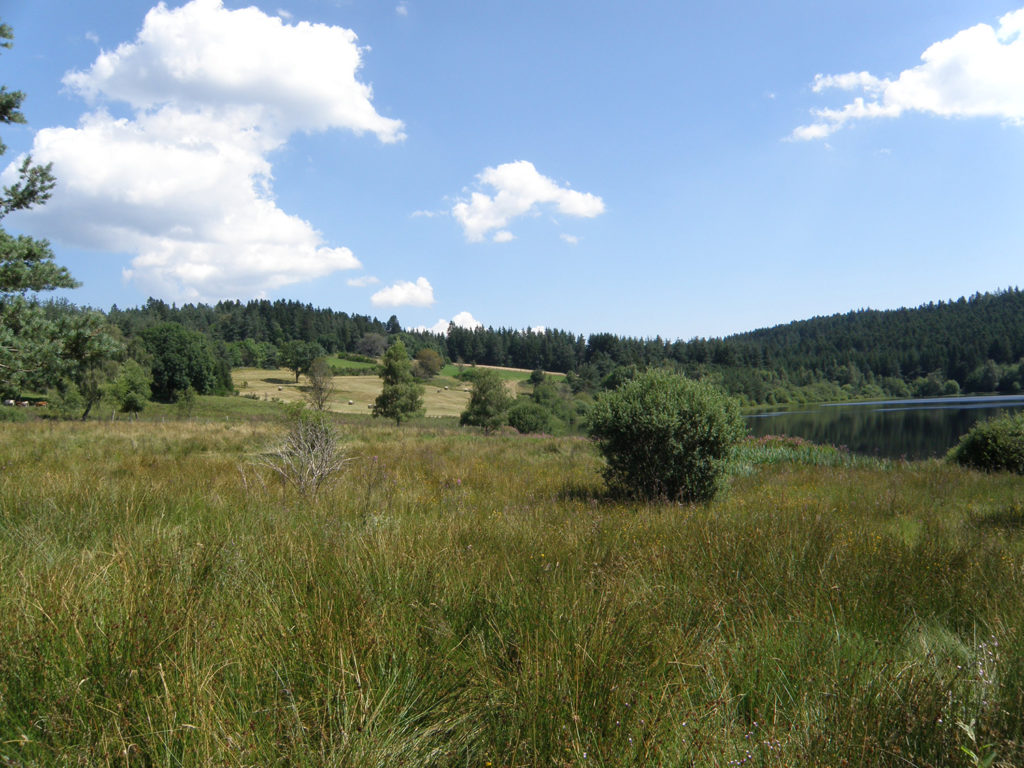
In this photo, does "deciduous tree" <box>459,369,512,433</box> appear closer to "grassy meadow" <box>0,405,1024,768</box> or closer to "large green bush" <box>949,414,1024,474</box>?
"large green bush" <box>949,414,1024,474</box>

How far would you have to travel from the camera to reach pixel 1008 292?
16375 centimetres

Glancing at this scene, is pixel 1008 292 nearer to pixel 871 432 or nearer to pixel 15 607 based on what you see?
Result: pixel 871 432

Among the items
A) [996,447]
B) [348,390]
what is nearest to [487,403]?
[996,447]

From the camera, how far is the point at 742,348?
141m

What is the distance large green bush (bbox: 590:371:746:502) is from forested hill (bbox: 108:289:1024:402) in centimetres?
9091

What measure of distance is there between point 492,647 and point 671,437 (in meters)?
6.13

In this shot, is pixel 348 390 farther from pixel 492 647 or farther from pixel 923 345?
pixel 923 345

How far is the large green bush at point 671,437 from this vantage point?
26.5 ft

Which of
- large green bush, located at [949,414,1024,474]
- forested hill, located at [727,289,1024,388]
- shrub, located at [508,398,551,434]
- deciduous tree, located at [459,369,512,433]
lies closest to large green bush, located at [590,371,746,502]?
large green bush, located at [949,414,1024,474]

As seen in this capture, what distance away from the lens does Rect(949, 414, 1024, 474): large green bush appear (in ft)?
48.3

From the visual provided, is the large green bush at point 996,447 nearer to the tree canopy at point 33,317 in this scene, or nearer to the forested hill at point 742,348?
the tree canopy at point 33,317

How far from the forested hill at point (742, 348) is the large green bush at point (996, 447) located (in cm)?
8226

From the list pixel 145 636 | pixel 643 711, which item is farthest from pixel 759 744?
pixel 145 636

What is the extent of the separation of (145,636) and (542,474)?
9.61 meters
